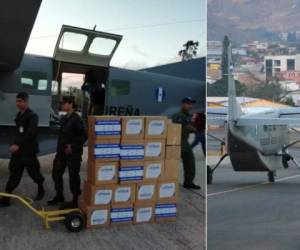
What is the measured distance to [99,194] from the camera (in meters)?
3.21

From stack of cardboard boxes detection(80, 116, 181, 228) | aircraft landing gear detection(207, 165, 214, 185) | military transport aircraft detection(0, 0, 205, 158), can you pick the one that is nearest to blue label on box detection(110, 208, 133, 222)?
stack of cardboard boxes detection(80, 116, 181, 228)

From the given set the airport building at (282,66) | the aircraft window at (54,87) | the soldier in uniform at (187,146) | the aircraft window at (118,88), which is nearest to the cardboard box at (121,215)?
the soldier in uniform at (187,146)

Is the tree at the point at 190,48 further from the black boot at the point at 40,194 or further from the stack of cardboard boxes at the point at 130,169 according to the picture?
the black boot at the point at 40,194

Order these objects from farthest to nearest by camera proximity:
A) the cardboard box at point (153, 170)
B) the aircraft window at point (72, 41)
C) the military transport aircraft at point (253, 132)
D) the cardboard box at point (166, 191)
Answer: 1. the aircraft window at point (72, 41)
2. the cardboard box at point (166, 191)
3. the cardboard box at point (153, 170)
4. the military transport aircraft at point (253, 132)

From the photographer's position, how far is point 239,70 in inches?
75.8

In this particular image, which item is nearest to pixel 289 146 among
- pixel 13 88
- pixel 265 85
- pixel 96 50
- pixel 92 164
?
pixel 265 85

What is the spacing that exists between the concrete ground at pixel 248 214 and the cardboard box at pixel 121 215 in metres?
1.17

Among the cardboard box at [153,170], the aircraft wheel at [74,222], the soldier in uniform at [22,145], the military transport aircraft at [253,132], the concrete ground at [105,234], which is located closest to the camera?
the military transport aircraft at [253,132]

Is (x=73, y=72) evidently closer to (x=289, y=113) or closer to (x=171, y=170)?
(x=171, y=170)

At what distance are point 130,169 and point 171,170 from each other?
33 cm

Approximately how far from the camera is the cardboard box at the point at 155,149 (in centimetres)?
326

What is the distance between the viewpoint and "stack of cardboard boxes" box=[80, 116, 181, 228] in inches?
124

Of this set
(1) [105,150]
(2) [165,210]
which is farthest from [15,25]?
(2) [165,210]

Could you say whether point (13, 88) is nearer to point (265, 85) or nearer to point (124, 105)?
point (124, 105)
